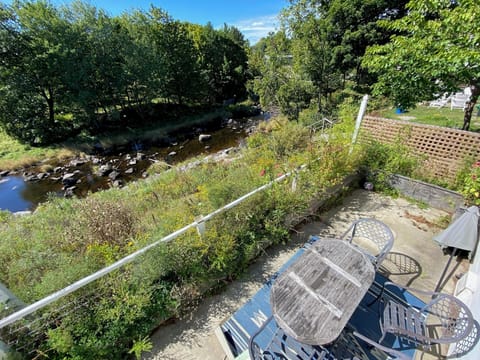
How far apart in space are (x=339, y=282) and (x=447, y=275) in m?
1.96

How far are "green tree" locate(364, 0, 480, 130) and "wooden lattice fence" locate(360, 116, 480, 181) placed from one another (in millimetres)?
858

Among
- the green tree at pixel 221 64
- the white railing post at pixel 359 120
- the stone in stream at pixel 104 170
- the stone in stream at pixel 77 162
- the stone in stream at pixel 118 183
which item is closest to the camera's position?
the white railing post at pixel 359 120

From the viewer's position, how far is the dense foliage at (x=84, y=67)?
9.88 metres

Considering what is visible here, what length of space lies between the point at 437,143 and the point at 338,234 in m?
2.88

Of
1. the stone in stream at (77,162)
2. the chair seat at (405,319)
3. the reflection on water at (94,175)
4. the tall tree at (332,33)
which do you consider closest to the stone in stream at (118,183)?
the reflection on water at (94,175)

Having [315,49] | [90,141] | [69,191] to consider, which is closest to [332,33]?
[315,49]

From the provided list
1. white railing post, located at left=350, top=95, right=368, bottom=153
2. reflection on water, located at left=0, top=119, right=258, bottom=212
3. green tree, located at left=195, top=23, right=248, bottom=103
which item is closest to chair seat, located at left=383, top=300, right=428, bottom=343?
white railing post, located at left=350, top=95, right=368, bottom=153

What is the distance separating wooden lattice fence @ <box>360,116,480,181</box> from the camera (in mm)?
3656

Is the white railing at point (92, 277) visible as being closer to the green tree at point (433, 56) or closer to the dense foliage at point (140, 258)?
the dense foliage at point (140, 258)

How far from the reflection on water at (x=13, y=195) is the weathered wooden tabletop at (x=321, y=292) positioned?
9.72 metres

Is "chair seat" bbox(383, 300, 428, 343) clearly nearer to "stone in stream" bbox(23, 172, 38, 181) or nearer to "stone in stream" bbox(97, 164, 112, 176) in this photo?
"stone in stream" bbox(97, 164, 112, 176)

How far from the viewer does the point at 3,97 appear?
9797 mm

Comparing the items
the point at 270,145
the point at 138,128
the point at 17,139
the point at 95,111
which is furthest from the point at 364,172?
the point at 17,139

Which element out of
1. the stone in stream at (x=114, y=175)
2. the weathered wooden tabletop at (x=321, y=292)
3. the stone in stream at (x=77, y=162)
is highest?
the weathered wooden tabletop at (x=321, y=292)
